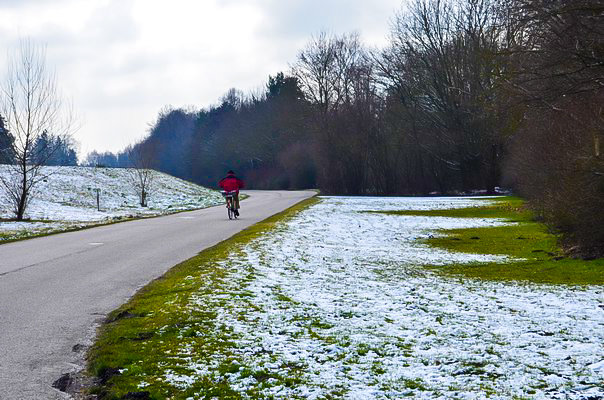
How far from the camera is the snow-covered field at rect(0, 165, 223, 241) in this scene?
111 feet

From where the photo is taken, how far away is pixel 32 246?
17.8 m

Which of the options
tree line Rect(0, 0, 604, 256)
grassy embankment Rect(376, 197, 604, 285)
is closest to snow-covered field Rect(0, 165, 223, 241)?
tree line Rect(0, 0, 604, 256)

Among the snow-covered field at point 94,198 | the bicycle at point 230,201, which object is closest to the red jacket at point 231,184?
the bicycle at point 230,201

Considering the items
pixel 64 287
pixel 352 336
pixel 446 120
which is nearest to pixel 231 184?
pixel 64 287

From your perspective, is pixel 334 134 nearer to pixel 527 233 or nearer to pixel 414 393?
pixel 527 233

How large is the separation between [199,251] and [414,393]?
11.2 meters

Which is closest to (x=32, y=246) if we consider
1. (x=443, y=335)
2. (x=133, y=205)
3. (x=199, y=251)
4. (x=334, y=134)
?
(x=199, y=251)

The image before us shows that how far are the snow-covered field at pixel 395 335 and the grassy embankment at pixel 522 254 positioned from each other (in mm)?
1085

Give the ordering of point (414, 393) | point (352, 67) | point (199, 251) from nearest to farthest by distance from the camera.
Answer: point (414, 393)
point (199, 251)
point (352, 67)

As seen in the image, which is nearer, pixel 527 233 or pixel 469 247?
pixel 469 247

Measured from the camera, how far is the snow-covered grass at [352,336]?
5.73 m

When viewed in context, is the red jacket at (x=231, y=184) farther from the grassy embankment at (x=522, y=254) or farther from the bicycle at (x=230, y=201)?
the grassy embankment at (x=522, y=254)

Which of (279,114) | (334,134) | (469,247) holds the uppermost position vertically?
(279,114)

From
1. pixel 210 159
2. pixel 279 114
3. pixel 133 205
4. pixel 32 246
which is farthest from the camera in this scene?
pixel 210 159
